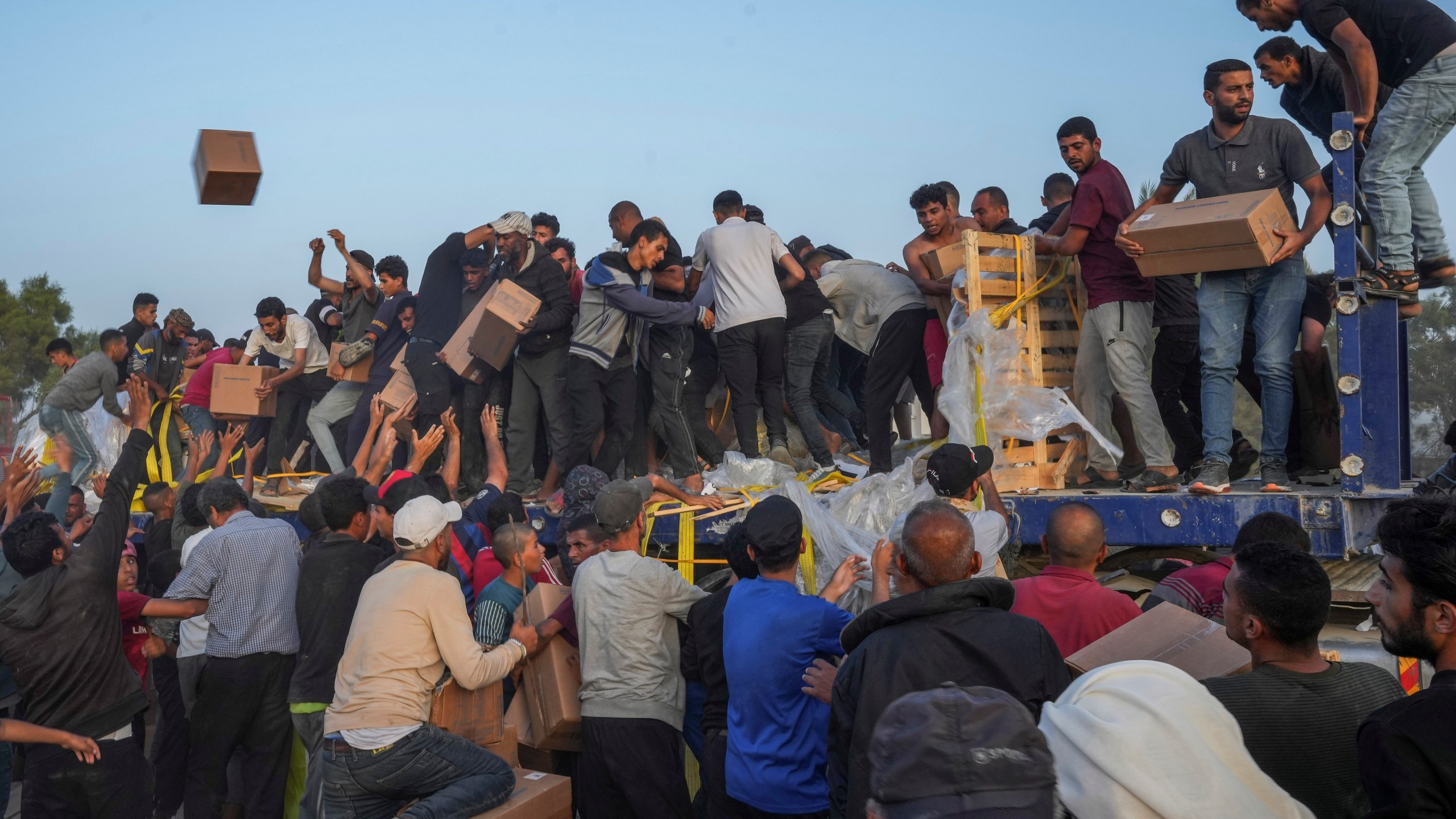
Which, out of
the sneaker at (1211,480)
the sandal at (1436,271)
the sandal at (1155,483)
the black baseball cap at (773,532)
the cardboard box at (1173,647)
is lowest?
the cardboard box at (1173,647)

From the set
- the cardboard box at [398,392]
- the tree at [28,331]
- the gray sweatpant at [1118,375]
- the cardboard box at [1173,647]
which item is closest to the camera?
the cardboard box at [1173,647]

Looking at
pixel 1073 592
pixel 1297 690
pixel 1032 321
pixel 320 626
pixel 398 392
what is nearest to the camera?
pixel 1297 690

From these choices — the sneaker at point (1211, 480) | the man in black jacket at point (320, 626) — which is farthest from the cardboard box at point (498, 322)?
the sneaker at point (1211, 480)

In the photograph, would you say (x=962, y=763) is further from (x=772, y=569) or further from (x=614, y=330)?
(x=614, y=330)

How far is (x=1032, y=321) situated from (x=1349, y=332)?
1732 millimetres

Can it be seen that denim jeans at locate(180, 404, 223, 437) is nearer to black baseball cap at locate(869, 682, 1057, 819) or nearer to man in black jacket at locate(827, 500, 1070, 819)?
man in black jacket at locate(827, 500, 1070, 819)

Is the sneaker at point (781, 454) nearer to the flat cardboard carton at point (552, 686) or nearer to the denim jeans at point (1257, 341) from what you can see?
the flat cardboard carton at point (552, 686)

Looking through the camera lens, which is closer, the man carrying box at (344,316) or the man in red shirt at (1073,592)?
the man in red shirt at (1073,592)

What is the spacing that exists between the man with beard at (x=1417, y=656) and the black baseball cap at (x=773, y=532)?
1842mm

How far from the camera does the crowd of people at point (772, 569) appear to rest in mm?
2252

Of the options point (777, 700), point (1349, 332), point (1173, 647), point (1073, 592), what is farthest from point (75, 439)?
point (1349, 332)

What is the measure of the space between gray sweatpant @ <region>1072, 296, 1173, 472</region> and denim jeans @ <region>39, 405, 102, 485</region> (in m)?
8.85

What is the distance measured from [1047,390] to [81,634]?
458 centimetres

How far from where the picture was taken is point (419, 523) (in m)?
4.27
